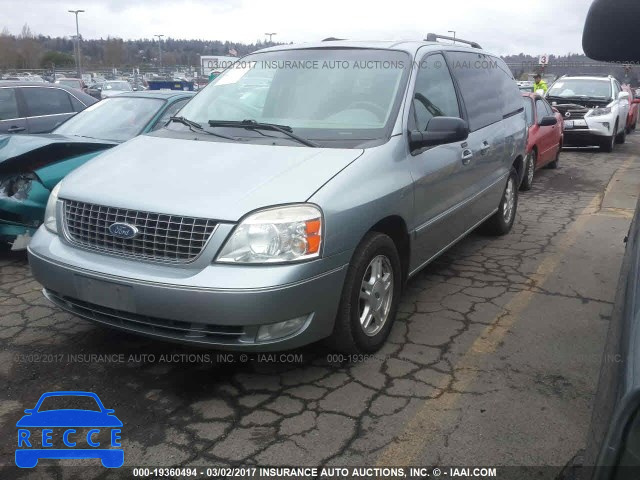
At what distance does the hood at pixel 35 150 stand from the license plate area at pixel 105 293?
2407mm

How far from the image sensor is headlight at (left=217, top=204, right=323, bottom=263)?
283cm

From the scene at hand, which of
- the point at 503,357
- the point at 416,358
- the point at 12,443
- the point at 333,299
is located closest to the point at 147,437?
the point at 12,443

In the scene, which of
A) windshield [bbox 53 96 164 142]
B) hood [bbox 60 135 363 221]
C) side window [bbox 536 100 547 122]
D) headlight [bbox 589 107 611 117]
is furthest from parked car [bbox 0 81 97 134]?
headlight [bbox 589 107 611 117]

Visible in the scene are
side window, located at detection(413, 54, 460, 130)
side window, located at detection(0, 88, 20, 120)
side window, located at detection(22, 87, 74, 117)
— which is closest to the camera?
side window, located at detection(413, 54, 460, 130)

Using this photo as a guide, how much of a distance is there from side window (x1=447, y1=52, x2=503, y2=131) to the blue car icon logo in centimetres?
338

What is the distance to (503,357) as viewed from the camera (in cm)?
355

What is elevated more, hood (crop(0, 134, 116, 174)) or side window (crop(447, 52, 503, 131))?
side window (crop(447, 52, 503, 131))

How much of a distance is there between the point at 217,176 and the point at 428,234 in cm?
159

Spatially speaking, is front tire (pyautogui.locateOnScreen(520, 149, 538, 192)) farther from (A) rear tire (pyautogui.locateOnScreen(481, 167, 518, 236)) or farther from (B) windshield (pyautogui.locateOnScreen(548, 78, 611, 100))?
(B) windshield (pyautogui.locateOnScreen(548, 78, 611, 100))

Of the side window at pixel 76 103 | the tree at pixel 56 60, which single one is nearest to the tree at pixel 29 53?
the tree at pixel 56 60

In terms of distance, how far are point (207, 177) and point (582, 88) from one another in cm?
1314

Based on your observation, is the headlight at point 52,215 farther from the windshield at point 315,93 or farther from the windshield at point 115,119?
the windshield at point 115,119

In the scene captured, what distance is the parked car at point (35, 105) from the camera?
8.14 meters

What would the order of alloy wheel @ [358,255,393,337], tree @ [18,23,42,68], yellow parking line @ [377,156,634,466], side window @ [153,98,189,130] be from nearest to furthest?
yellow parking line @ [377,156,634,466] < alloy wheel @ [358,255,393,337] < side window @ [153,98,189,130] < tree @ [18,23,42,68]
